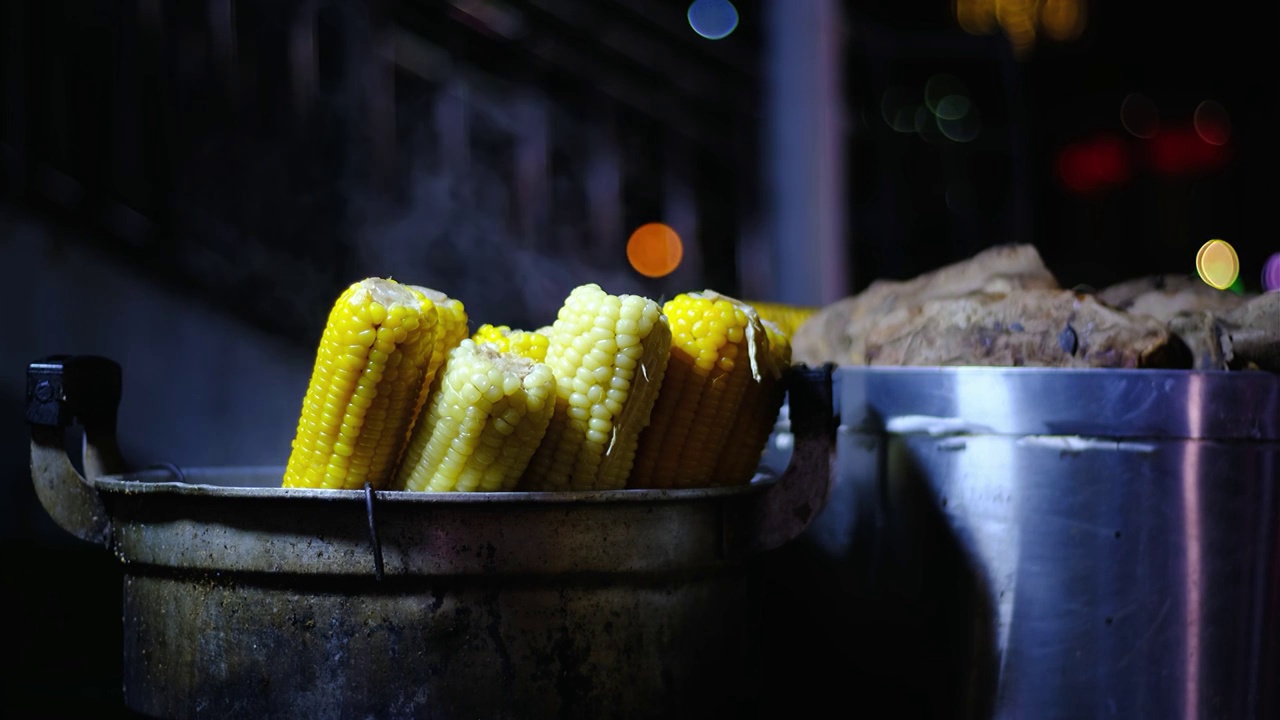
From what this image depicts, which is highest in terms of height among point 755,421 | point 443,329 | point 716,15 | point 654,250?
point 716,15

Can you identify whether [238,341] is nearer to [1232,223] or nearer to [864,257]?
[864,257]

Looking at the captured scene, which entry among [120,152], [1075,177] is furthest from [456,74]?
[1075,177]

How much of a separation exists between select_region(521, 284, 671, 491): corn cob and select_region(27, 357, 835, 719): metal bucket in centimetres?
9

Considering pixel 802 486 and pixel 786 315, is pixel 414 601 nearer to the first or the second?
pixel 802 486

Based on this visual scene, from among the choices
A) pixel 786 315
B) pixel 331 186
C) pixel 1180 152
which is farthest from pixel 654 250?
pixel 1180 152

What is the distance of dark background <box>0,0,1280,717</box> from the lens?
2461 mm

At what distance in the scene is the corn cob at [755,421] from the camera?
1022 mm

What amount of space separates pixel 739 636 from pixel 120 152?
9.08 feet

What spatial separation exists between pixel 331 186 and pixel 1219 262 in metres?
9.79

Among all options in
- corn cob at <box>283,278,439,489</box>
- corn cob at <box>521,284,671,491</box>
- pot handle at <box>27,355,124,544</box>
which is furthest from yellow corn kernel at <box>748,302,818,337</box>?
pot handle at <box>27,355,124,544</box>

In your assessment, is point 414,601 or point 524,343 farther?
point 524,343

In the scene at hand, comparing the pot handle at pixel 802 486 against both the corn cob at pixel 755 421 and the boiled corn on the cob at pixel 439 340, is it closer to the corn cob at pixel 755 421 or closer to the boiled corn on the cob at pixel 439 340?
the corn cob at pixel 755 421

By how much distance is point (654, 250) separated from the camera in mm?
4688

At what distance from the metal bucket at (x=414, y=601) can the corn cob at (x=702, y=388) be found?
0.09 meters
